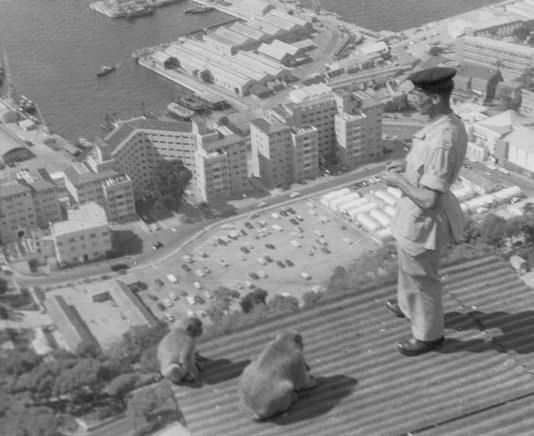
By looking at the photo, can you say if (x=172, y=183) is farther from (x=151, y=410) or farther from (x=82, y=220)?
(x=151, y=410)

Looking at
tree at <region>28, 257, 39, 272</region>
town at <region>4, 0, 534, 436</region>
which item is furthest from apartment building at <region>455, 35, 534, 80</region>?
tree at <region>28, 257, 39, 272</region>

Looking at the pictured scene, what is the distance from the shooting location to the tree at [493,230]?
8719 mm

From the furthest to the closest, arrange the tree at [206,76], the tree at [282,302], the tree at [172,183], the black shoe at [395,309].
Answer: the tree at [206,76], the tree at [172,183], the tree at [282,302], the black shoe at [395,309]

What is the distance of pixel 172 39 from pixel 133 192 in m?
6.19

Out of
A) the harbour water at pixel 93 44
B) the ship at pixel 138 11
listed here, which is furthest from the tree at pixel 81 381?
the ship at pixel 138 11

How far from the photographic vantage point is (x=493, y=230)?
8711 mm

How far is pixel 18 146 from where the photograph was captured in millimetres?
11398

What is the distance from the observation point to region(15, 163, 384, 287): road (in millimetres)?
8953

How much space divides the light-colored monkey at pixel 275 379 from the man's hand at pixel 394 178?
0.49m

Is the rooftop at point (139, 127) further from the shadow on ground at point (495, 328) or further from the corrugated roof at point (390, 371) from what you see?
the shadow on ground at point (495, 328)

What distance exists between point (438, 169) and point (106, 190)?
808 centimetres

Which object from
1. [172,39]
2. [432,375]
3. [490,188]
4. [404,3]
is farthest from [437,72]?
[404,3]

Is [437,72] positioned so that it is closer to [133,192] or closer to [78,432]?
[78,432]

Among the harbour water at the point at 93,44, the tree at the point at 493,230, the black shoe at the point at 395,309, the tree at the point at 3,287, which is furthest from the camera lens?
the harbour water at the point at 93,44
